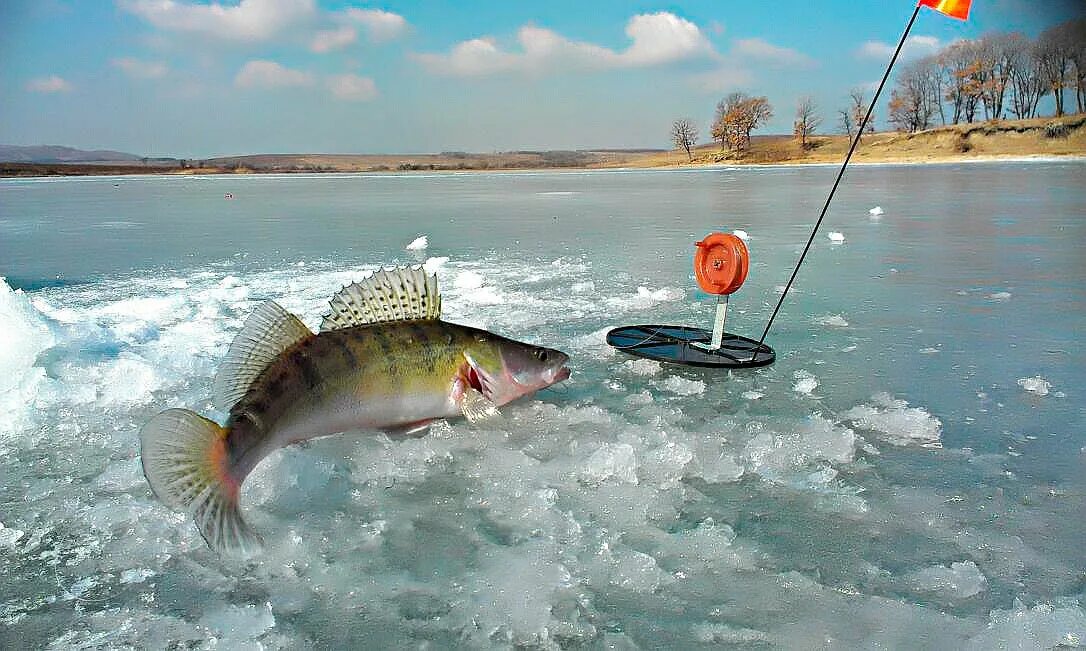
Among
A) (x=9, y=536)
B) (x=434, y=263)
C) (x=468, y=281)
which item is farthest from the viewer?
(x=434, y=263)

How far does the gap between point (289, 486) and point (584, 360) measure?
2.21 m

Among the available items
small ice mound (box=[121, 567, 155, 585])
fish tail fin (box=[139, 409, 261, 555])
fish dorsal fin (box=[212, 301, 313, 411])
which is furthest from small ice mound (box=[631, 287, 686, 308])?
small ice mound (box=[121, 567, 155, 585])

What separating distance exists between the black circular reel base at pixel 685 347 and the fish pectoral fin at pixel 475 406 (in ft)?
5.03

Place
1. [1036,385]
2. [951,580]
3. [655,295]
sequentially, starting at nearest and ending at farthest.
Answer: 1. [951,580]
2. [1036,385]
3. [655,295]

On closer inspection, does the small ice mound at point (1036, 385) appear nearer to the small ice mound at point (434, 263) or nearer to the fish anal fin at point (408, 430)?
the fish anal fin at point (408, 430)

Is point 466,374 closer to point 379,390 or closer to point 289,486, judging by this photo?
point 379,390

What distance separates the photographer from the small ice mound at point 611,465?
2943 millimetres

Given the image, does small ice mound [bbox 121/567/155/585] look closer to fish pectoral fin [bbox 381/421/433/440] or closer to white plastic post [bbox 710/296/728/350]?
fish pectoral fin [bbox 381/421/433/440]

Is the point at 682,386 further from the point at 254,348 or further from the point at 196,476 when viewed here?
the point at 196,476

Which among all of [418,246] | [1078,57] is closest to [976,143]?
[1078,57]

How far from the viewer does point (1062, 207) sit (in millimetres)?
14867

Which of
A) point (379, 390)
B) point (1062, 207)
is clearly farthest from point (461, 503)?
point (1062, 207)

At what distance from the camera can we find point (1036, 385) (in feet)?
13.2

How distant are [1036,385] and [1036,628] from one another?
2.47 meters
